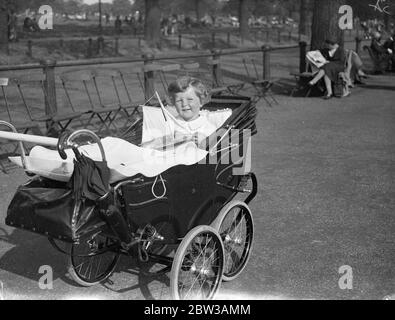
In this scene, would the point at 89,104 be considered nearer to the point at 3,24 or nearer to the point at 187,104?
the point at 187,104

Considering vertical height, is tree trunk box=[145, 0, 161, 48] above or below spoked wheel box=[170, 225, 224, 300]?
above

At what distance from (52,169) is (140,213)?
641 millimetres

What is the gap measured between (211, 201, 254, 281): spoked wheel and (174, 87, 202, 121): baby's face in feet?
2.75

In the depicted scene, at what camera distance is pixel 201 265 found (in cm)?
403

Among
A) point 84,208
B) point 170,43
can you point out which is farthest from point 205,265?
point 170,43

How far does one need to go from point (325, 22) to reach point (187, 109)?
1142 cm

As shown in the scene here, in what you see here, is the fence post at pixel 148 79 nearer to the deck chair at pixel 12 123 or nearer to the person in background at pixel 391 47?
the deck chair at pixel 12 123

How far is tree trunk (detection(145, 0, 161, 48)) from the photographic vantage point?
31.2m

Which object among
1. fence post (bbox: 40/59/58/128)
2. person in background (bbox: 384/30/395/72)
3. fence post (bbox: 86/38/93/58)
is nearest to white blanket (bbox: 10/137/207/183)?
fence post (bbox: 40/59/58/128)

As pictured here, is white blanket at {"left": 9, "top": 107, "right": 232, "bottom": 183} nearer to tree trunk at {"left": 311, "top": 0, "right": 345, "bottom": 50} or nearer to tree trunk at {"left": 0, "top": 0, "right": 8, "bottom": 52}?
tree trunk at {"left": 311, "top": 0, "right": 345, "bottom": 50}

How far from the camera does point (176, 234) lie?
395 centimetres

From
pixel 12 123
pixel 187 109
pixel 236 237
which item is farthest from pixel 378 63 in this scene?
pixel 236 237

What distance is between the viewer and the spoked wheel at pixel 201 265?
12.8 ft

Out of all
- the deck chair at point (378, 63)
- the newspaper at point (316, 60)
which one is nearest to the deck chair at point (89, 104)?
the newspaper at point (316, 60)
